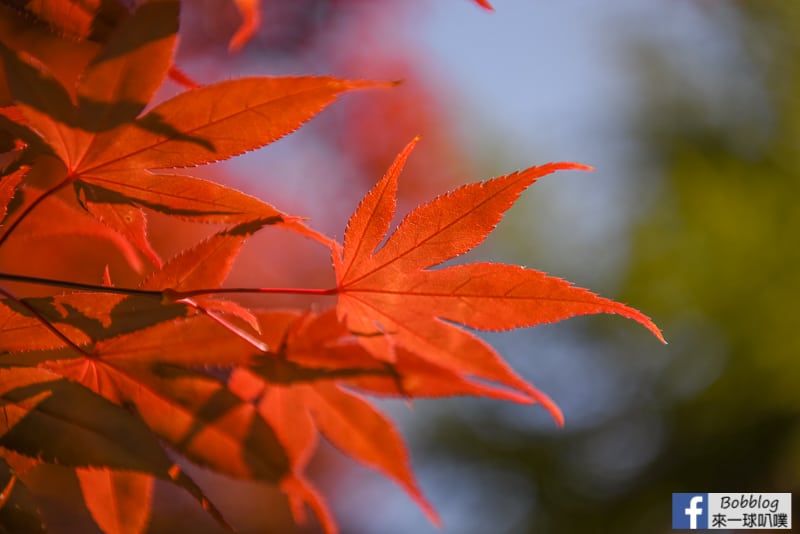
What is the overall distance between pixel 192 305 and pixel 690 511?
1615 millimetres

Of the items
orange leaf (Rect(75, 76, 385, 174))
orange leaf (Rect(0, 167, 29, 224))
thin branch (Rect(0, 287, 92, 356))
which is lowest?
thin branch (Rect(0, 287, 92, 356))

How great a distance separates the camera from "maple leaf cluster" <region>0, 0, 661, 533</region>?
0.31m

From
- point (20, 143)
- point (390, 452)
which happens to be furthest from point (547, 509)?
point (20, 143)

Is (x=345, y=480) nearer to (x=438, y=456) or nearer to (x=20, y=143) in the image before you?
(x=438, y=456)

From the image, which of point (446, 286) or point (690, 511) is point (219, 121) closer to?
point (446, 286)

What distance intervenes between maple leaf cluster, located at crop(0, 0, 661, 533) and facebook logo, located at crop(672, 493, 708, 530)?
138cm

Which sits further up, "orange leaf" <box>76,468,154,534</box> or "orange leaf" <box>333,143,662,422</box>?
"orange leaf" <box>333,143,662,422</box>

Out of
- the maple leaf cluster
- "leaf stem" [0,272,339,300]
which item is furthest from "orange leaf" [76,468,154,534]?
"leaf stem" [0,272,339,300]

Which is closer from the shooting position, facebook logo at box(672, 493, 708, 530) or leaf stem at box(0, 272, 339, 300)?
leaf stem at box(0, 272, 339, 300)

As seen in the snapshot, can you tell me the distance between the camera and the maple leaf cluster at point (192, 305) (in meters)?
0.31

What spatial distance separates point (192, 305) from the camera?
36 centimetres

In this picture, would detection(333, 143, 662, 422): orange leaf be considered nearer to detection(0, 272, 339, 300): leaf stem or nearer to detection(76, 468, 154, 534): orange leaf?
detection(0, 272, 339, 300): leaf stem

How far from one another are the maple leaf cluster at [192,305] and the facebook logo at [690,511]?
1.38 m

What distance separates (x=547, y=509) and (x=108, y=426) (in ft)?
9.20
